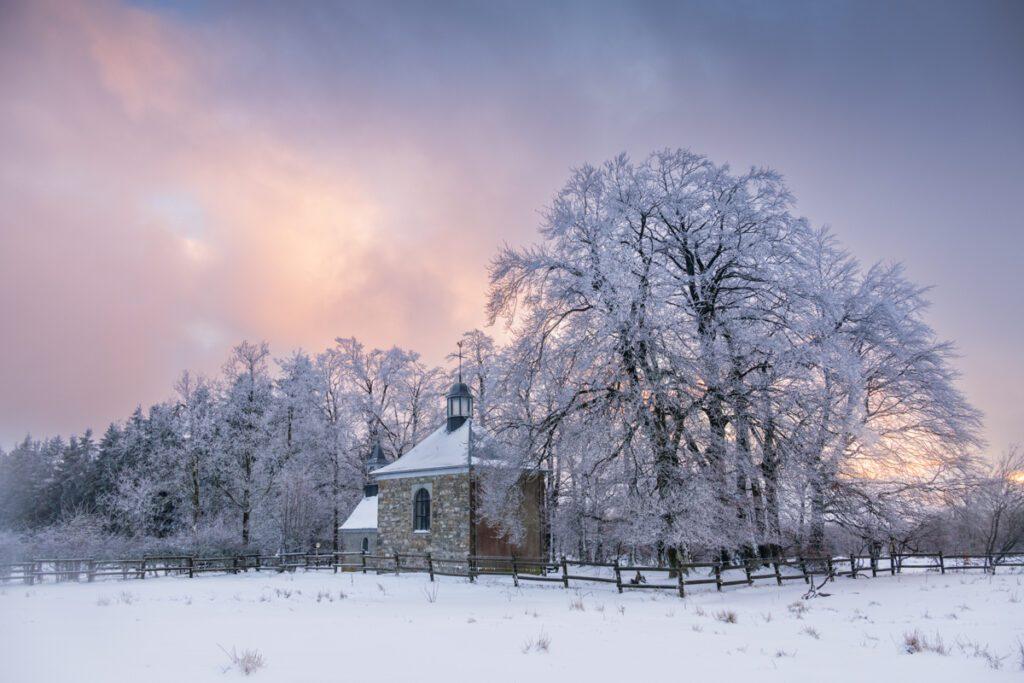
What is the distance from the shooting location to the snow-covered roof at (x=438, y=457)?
26.2 m

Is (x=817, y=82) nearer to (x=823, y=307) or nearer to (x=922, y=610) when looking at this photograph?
(x=823, y=307)

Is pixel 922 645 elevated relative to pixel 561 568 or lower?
elevated

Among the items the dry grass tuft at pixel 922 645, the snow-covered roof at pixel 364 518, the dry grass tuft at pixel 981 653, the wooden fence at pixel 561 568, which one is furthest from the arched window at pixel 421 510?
the dry grass tuft at pixel 981 653

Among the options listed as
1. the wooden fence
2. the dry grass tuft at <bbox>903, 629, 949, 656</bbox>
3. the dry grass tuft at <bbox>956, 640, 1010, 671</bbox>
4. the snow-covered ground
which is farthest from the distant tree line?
the dry grass tuft at <bbox>956, 640, 1010, 671</bbox>

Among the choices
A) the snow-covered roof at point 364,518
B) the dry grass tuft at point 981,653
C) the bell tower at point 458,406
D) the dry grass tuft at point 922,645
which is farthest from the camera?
the snow-covered roof at point 364,518

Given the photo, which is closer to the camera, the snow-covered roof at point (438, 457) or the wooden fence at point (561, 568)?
the wooden fence at point (561, 568)

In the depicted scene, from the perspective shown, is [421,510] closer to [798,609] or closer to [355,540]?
[355,540]

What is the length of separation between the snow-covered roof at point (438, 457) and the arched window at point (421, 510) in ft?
3.21

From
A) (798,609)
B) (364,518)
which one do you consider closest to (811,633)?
(798,609)

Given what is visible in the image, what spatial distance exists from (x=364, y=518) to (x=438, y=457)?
29.5 ft

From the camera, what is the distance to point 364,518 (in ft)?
110

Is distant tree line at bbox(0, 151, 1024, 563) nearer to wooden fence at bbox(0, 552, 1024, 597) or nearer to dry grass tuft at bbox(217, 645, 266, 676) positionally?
wooden fence at bbox(0, 552, 1024, 597)

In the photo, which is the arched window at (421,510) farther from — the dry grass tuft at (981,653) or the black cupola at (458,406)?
the dry grass tuft at (981,653)

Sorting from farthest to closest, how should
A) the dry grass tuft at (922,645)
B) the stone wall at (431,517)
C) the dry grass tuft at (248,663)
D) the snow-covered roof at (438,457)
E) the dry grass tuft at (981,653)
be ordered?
the snow-covered roof at (438,457)
the stone wall at (431,517)
the dry grass tuft at (922,645)
the dry grass tuft at (981,653)
the dry grass tuft at (248,663)
